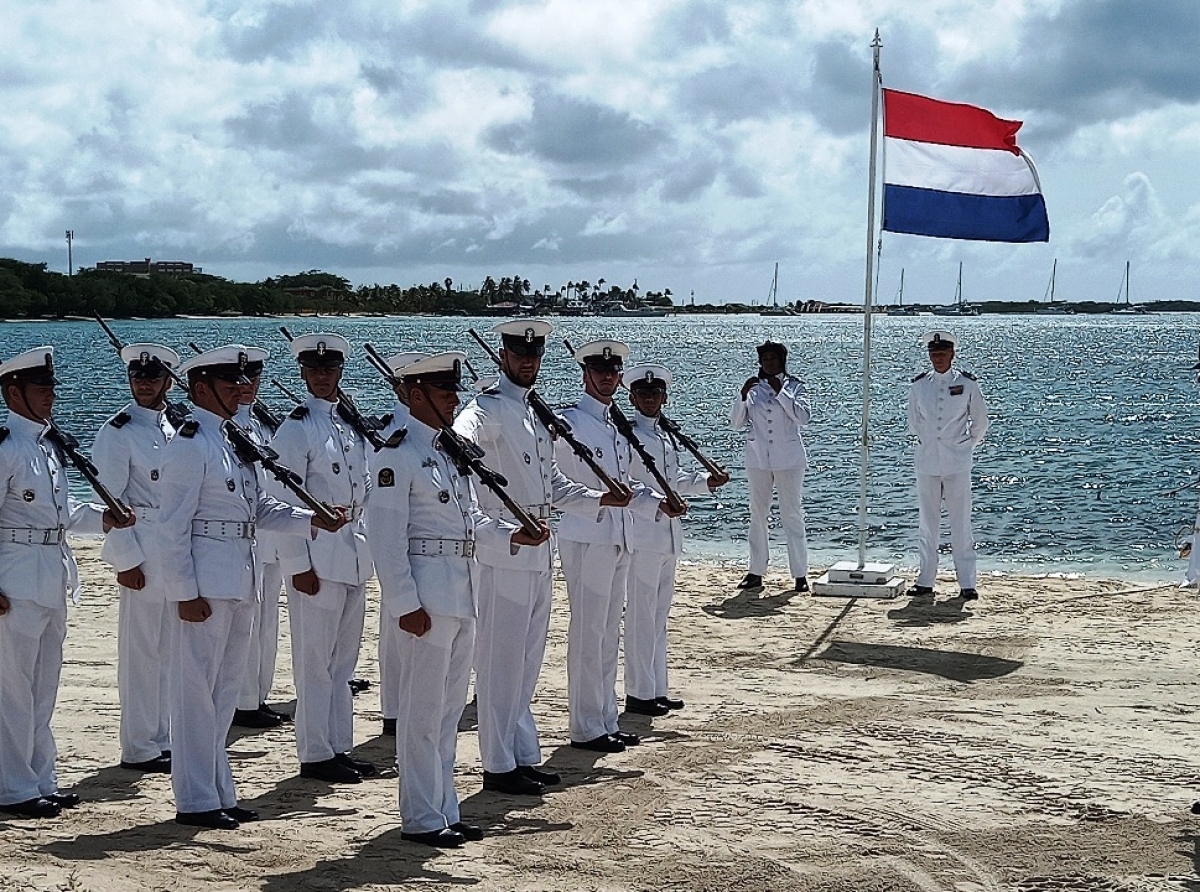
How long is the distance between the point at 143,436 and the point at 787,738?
392 centimetres

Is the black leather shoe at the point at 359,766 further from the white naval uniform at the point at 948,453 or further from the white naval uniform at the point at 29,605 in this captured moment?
the white naval uniform at the point at 948,453

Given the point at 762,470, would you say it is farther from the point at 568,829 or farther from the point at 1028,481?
the point at 1028,481

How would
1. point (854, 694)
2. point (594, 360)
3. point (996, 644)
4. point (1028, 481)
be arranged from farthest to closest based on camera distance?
point (1028, 481) < point (996, 644) < point (854, 694) < point (594, 360)

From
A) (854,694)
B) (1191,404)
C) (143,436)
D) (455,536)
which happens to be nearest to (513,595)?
(455,536)

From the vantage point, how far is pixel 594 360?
871 cm

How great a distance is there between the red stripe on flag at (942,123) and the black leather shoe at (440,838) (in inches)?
341

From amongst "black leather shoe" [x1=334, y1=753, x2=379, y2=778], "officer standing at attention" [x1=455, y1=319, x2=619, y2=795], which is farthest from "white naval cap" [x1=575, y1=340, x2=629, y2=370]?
"black leather shoe" [x1=334, y1=753, x2=379, y2=778]

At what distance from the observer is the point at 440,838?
6598mm

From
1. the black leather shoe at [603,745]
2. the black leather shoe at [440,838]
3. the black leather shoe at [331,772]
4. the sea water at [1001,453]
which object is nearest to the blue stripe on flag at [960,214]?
the sea water at [1001,453]

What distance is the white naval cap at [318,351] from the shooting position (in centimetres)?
838

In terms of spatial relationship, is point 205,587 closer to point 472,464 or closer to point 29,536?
point 29,536

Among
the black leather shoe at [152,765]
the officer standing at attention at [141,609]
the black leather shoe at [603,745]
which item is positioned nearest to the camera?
the black leather shoe at [152,765]

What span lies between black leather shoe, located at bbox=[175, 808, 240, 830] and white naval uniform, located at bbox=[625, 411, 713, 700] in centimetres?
315

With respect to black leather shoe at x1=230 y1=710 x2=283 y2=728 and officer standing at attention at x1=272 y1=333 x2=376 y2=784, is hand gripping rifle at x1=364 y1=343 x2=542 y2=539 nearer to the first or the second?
officer standing at attention at x1=272 y1=333 x2=376 y2=784
